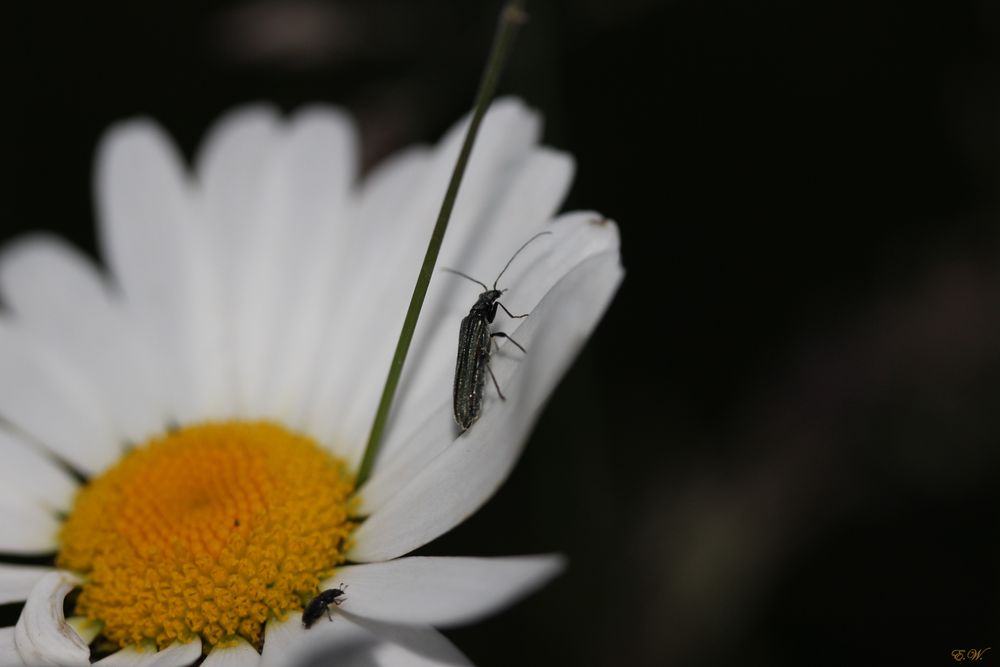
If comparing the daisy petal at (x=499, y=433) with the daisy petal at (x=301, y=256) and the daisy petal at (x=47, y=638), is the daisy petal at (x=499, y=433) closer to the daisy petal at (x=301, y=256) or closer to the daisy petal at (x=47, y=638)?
the daisy petal at (x=47, y=638)

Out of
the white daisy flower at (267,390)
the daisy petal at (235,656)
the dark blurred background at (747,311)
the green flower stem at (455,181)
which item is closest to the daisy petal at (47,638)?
the white daisy flower at (267,390)

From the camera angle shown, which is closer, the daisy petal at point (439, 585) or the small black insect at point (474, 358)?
the daisy petal at point (439, 585)

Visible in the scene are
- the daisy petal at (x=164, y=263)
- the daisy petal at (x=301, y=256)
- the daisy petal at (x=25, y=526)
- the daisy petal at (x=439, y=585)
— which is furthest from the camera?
the daisy petal at (x=164, y=263)

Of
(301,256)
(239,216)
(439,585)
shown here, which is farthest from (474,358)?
(239,216)

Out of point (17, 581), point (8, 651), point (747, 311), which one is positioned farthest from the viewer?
point (747, 311)

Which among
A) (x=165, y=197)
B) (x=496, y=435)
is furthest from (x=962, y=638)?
(x=165, y=197)

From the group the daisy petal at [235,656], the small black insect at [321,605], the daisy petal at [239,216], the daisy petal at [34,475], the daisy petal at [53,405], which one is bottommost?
the daisy petal at [235,656]

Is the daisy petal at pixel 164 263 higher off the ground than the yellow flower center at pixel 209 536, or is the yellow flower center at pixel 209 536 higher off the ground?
the daisy petal at pixel 164 263

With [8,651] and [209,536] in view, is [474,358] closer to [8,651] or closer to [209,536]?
[209,536]
